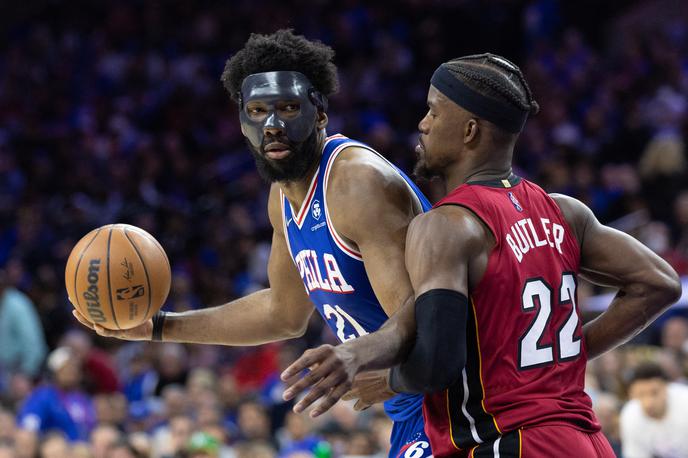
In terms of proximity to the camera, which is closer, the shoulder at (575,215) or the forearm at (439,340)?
the forearm at (439,340)

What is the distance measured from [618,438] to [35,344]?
599cm

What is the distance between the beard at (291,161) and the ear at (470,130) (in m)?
0.74

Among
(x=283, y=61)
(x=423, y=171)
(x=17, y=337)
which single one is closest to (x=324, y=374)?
(x=423, y=171)

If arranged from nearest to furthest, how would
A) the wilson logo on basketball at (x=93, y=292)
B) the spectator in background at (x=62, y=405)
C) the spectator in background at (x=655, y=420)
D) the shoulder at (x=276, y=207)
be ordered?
the wilson logo on basketball at (x=93, y=292)
the shoulder at (x=276, y=207)
the spectator in background at (x=655, y=420)
the spectator in background at (x=62, y=405)

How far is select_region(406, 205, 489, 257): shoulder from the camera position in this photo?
289cm

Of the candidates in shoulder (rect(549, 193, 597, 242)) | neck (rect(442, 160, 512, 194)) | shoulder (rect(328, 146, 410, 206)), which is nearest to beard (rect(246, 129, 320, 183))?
shoulder (rect(328, 146, 410, 206))

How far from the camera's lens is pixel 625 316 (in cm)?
346

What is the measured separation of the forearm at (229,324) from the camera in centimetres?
442

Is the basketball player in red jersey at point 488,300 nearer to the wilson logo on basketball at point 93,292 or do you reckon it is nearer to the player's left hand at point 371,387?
the player's left hand at point 371,387

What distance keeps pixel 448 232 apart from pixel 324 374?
557 millimetres

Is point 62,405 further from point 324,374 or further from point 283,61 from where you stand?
point 324,374

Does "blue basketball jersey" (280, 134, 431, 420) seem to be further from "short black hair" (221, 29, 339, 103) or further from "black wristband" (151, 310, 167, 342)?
"black wristband" (151, 310, 167, 342)

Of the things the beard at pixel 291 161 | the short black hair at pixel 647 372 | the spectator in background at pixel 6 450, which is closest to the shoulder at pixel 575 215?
the beard at pixel 291 161

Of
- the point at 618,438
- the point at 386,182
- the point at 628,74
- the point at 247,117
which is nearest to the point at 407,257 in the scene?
the point at 386,182
